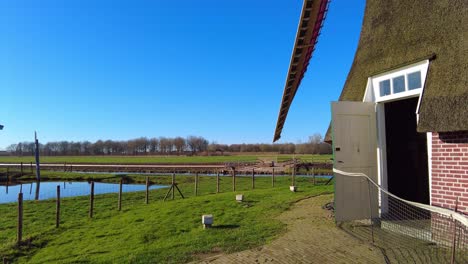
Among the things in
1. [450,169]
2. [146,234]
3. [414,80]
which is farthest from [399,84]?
[146,234]

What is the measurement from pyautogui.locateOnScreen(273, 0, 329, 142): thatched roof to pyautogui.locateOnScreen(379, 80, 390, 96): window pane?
6.69 feet

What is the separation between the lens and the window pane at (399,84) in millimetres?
7570

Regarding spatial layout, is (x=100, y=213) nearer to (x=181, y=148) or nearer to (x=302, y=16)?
(x=302, y=16)

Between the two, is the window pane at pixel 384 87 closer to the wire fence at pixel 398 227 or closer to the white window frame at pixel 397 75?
the white window frame at pixel 397 75

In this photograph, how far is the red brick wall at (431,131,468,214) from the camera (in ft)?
20.4

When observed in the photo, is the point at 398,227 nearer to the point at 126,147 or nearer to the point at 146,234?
the point at 146,234

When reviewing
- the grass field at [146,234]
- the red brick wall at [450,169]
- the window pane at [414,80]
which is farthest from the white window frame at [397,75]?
the grass field at [146,234]

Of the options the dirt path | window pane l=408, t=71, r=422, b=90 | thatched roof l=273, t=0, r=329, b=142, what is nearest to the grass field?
the dirt path

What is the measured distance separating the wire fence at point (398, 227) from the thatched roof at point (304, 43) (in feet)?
10.5

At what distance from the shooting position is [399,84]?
25.2 ft

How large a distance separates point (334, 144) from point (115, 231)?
20.6 feet

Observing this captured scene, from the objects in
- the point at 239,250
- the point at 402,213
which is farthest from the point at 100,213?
Answer: the point at 402,213

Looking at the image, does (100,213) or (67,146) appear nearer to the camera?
(100,213)

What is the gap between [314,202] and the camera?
12469 millimetres
